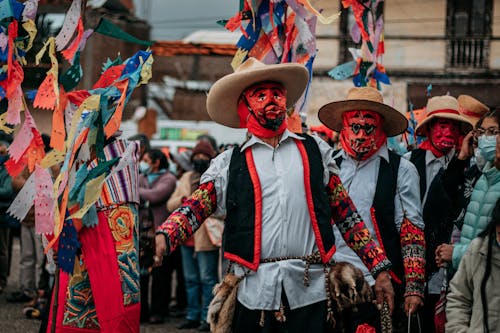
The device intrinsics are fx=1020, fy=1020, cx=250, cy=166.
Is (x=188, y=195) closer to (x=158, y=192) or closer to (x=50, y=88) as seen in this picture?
(x=158, y=192)

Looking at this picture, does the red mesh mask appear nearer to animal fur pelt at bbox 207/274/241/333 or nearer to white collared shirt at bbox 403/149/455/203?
white collared shirt at bbox 403/149/455/203

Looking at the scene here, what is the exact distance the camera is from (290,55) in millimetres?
7785

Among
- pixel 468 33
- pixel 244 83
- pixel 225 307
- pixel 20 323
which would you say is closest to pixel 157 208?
pixel 20 323

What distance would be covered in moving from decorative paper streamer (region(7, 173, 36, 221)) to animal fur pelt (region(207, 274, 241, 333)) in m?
1.21

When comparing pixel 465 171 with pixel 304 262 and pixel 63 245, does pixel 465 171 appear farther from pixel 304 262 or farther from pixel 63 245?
pixel 63 245

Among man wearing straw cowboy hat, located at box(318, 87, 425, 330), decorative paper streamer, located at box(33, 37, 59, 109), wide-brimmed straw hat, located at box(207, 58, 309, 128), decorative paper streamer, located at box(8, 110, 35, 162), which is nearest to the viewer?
wide-brimmed straw hat, located at box(207, 58, 309, 128)

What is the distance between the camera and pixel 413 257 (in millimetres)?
6195

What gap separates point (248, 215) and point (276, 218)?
0.47 feet

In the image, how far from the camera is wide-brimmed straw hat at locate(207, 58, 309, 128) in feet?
17.7

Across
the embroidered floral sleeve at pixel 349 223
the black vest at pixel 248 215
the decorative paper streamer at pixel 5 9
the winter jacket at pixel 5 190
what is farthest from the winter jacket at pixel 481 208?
the winter jacket at pixel 5 190

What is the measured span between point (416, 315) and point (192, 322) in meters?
4.33

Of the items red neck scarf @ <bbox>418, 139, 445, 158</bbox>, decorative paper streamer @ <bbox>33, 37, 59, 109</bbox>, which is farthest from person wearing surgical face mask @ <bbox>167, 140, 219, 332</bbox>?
decorative paper streamer @ <bbox>33, 37, 59, 109</bbox>

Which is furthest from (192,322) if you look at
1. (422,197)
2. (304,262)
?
(304,262)

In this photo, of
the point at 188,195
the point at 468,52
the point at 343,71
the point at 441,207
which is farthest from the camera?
the point at 468,52
